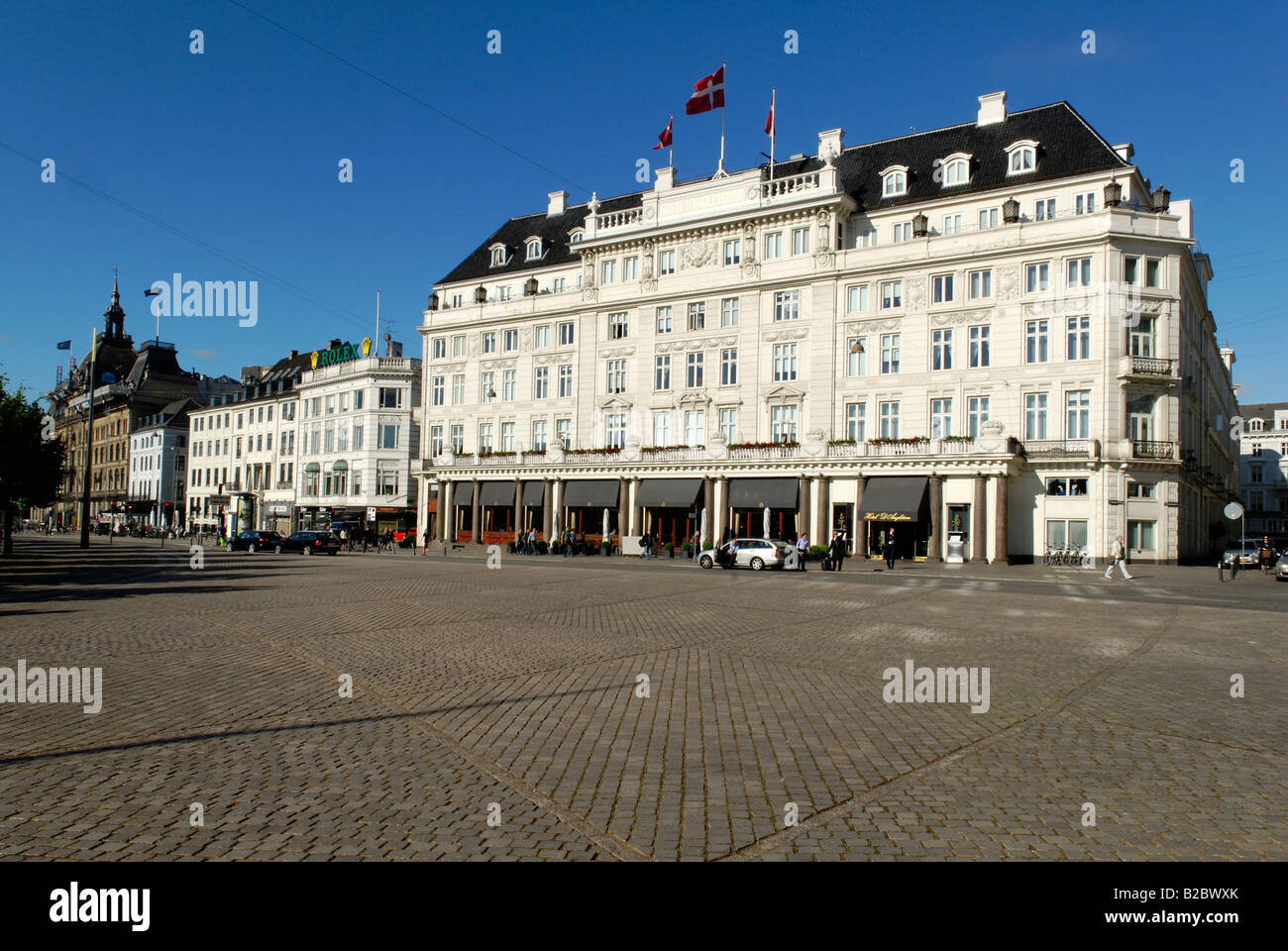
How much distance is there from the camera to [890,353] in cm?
5062

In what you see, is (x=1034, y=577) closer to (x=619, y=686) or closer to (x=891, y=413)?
(x=891, y=413)

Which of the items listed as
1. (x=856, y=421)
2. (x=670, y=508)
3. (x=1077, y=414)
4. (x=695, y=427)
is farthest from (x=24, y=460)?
(x=1077, y=414)

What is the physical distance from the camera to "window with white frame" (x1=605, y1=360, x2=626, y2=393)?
60.8 metres

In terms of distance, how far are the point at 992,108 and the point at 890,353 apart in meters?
16.7

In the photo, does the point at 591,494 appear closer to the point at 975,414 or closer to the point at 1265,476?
the point at 975,414

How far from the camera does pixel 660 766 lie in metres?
6.99

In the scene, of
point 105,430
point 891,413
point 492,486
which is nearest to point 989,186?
point 891,413

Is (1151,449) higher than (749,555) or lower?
higher

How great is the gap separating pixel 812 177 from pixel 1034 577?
2910cm

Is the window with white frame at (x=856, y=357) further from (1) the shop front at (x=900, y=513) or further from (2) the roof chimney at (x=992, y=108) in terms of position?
(2) the roof chimney at (x=992, y=108)

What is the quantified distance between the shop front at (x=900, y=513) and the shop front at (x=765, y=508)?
432 cm

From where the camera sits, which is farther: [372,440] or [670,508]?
[372,440]

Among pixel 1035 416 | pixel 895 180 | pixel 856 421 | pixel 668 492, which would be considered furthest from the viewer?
pixel 668 492

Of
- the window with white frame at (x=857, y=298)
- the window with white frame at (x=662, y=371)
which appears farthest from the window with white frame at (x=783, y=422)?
the window with white frame at (x=662, y=371)
